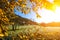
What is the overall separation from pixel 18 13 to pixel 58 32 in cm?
62

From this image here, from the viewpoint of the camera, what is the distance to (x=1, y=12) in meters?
2.36

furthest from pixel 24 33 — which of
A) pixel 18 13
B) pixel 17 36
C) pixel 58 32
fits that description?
pixel 58 32

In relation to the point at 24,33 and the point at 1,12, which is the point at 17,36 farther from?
the point at 1,12

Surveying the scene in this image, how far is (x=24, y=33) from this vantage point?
7.91ft

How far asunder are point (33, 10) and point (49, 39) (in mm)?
464

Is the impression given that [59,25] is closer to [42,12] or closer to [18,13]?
[42,12]

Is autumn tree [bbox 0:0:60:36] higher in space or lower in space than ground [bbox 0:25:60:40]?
higher

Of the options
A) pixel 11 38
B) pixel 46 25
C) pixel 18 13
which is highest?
pixel 18 13

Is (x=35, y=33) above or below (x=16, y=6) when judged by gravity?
below

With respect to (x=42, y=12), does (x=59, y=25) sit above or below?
below

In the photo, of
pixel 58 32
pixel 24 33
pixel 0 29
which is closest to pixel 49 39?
pixel 58 32

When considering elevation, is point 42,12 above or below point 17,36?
above

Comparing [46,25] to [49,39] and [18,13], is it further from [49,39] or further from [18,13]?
[18,13]

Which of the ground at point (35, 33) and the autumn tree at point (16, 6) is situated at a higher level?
the autumn tree at point (16, 6)
